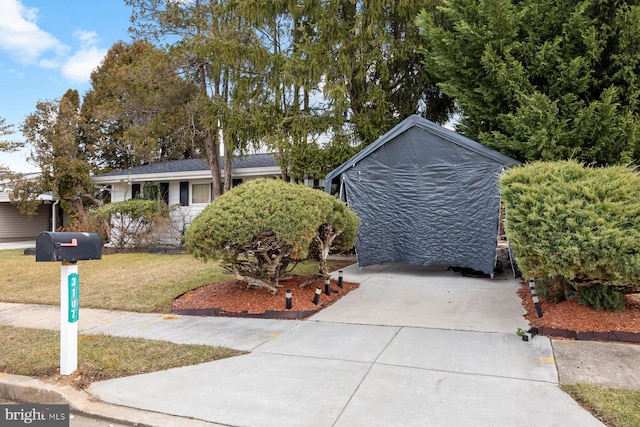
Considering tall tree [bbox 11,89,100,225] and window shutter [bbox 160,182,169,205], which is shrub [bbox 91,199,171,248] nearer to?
tall tree [bbox 11,89,100,225]

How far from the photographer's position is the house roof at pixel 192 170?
16172 millimetres

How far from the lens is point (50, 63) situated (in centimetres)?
1856

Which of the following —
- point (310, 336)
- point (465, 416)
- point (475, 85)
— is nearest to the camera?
point (465, 416)

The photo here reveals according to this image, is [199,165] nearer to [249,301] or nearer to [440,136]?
[440,136]

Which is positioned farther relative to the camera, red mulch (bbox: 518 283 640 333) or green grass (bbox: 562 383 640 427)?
red mulch (bbox: 518 283 640 333)

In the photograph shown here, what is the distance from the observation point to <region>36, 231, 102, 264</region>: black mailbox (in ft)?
11.7

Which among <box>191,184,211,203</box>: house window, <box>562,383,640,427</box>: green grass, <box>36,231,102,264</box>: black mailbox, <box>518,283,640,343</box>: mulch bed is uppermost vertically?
<box>191,184,211,203</box>: house window

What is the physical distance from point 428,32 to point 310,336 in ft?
25.5

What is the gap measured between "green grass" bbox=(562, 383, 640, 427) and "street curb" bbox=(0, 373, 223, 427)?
9.02 ft

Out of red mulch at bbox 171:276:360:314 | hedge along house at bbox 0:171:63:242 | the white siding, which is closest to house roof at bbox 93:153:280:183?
hedge along house at bbox 0:171:63:242

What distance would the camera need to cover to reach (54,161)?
1684 centimetres

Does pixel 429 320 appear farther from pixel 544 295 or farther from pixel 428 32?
pixel 428 32

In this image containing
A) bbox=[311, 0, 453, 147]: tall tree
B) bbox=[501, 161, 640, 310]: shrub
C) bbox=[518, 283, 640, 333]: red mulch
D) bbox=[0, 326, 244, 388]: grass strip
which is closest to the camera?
bbox=[0, 326, 244, 388]: grass strip

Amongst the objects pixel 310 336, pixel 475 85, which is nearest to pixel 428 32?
pixel 475 85
